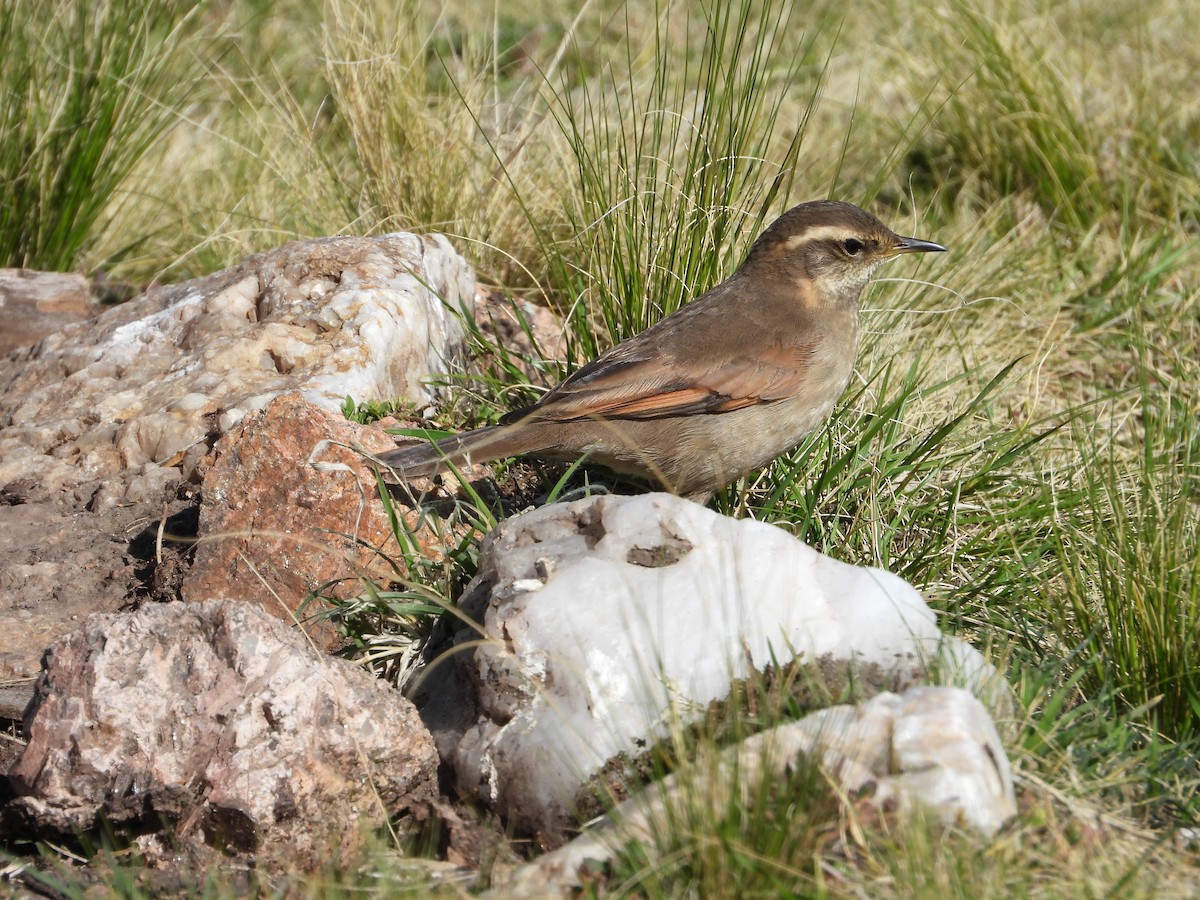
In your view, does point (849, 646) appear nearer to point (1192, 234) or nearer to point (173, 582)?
point (173, 582)

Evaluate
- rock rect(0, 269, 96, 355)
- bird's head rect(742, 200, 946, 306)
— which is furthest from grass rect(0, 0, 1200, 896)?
rock rect(0, 269, 96, 355)

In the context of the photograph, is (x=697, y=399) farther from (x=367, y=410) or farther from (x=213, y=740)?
(x=213, y=740)

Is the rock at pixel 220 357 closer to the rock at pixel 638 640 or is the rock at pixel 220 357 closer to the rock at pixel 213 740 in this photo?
the rock at pixel 213 740

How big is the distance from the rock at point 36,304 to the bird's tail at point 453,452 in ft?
7.91

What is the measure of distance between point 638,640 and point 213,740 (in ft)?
3.83

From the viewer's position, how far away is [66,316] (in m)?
6.31

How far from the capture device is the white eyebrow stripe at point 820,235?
549 cm

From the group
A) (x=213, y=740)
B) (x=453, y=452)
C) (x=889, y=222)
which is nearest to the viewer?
(x=213, y=740)

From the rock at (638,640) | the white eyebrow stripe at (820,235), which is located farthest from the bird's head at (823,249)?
the rock at (638,640)

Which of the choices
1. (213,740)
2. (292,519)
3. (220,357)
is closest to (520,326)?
(220,357)

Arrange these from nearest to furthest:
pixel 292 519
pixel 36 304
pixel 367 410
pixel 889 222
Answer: pixel 292 519, pixel 367 410, pixel 36 304, pixel 889 222

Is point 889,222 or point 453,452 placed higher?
point 889,222

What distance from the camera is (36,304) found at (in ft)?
20.6

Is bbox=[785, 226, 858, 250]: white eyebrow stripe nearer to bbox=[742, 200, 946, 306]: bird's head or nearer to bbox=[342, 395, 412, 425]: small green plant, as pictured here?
bbox=[742, 200, 946, 306]: bird's head
